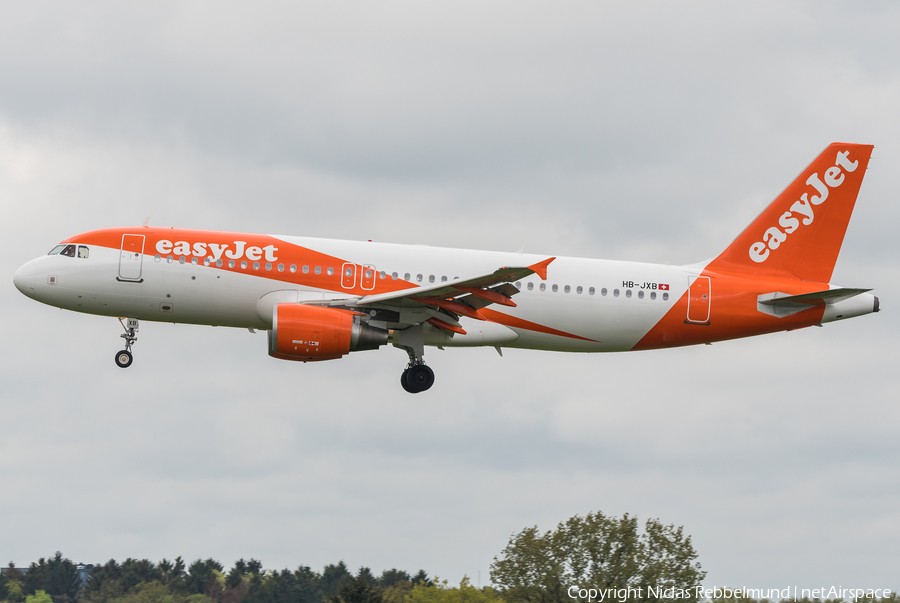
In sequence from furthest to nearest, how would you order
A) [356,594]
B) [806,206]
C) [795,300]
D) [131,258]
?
[356,594] < [806,206] < [795,300] < [131,258]

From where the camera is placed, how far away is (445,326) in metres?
34.9

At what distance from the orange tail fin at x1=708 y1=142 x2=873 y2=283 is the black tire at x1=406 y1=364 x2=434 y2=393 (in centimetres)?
1164

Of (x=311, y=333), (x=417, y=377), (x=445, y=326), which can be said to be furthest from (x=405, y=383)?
(x=311, y=333)

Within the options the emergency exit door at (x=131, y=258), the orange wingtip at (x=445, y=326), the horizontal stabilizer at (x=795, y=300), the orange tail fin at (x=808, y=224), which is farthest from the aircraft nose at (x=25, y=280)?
the horizontal stabilizer at (x=795, y=300)

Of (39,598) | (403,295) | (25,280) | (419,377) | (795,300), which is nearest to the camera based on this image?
(403,295)

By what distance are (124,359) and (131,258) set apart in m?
3.65

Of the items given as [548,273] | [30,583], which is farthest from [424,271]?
[30,583]

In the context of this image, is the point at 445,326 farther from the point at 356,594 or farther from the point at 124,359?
the point at 356,594

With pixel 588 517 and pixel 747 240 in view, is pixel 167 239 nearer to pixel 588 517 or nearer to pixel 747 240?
pixel 747 240

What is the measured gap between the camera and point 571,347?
122 ft

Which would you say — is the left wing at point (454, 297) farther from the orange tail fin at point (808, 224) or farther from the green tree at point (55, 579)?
the green tree at point (55, 579)

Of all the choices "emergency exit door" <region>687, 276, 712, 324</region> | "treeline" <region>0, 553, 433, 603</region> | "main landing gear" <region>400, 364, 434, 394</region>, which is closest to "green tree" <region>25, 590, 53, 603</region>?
"treeline" <region>0, 553, 433, 603</region>

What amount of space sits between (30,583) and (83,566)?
45.3 feet

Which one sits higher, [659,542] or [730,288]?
[730,288]
